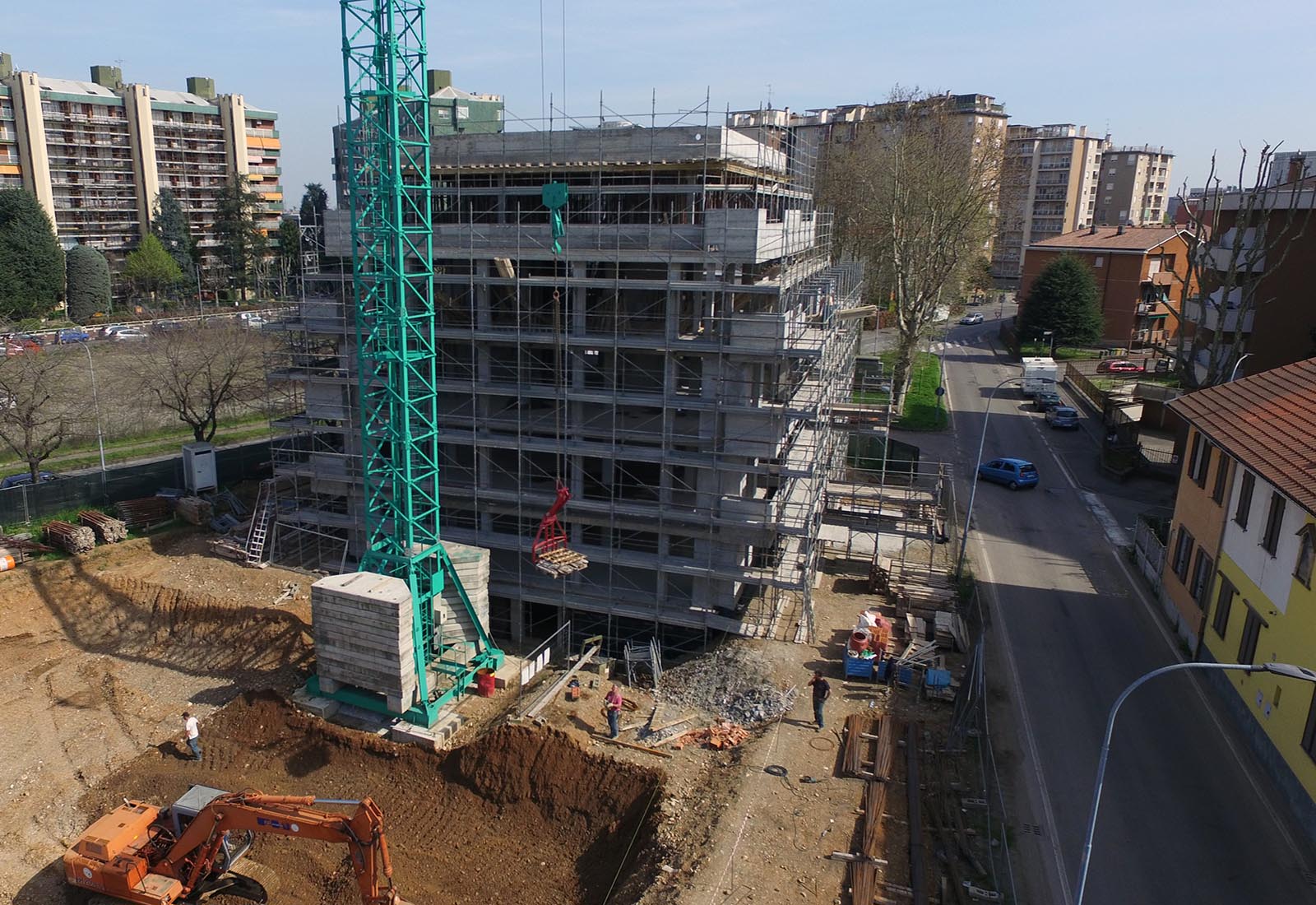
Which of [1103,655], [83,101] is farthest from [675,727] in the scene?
[83,101]

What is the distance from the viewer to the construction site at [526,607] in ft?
48.1

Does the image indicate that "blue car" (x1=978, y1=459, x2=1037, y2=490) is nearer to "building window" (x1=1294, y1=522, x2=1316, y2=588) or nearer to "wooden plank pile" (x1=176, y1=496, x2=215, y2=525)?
"building window" (x1=1294, y1=522, x2=1316, y2=588)

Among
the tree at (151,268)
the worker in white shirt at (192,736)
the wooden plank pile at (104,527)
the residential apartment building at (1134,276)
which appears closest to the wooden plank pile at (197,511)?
the wooden plank pile at (104,527)

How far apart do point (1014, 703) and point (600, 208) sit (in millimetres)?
14767

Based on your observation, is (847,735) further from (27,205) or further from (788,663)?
(27,205)

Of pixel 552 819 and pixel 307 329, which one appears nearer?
pixel 552 819

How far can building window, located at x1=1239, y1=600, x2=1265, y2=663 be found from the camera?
1752 centimetres

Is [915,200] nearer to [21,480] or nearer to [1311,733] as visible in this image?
[1311,733]

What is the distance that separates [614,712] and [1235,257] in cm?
2786

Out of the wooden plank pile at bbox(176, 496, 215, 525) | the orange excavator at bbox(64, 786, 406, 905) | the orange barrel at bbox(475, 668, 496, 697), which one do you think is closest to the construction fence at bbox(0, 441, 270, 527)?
the wooden plank pile at bbox(176, 496, 215, 525)

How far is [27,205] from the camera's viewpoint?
5584 centimetres

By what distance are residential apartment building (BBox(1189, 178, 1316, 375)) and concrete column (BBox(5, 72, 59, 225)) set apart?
72.2 meters

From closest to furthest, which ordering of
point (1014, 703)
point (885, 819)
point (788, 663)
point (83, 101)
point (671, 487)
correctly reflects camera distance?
point (885, 819)
point (1014, 703)
point (788, 663)
point (671, 487)
point (83, 101)

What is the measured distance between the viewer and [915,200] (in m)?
44.0
